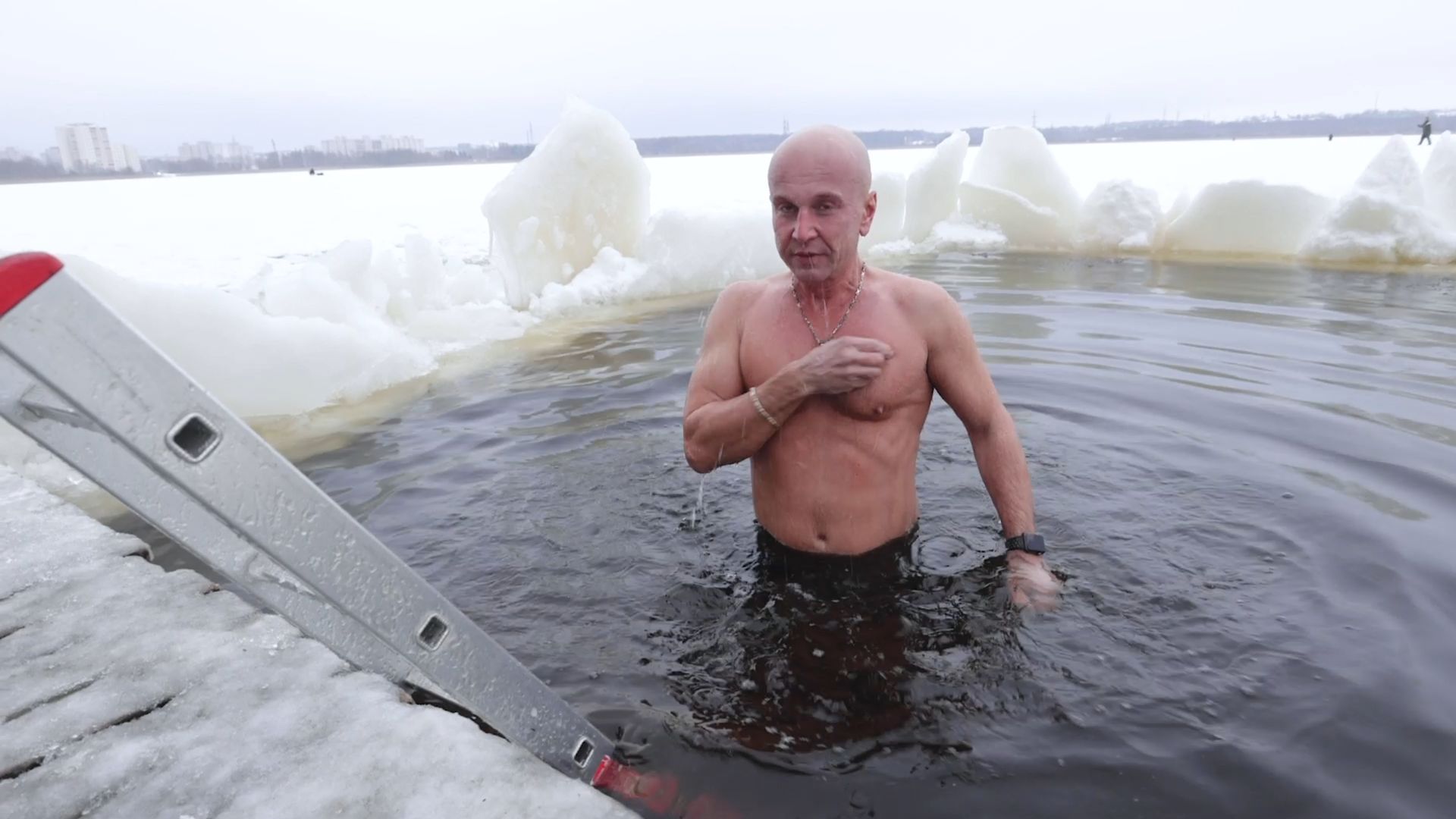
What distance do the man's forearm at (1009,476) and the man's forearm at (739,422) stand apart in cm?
60

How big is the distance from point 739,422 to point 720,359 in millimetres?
258

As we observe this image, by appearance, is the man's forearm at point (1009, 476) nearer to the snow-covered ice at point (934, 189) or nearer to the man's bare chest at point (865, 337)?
the man's bare chest at point (865, 337)

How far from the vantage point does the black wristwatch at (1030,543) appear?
2422 millimetres

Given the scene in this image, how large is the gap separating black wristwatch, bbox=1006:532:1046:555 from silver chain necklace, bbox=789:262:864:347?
0.80 meters

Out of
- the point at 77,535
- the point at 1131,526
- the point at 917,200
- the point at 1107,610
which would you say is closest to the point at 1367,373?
the point at 1131,526

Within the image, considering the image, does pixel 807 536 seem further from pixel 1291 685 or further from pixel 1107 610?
pixel 1291 685

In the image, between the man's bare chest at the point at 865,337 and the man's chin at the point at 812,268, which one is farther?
the man's bare chest at the point at 865,337

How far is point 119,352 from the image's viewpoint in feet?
2.76

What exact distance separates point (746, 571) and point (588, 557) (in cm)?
58

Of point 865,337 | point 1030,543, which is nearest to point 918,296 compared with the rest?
point 865,337

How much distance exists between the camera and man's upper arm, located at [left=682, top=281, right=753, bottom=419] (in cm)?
246

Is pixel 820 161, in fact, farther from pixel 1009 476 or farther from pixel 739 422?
pixel 1009 476

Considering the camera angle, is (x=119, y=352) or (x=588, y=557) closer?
(x=119, y=352)

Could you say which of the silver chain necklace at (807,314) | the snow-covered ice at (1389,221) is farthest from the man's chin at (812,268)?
the snow-covered ice at (1389,221)
